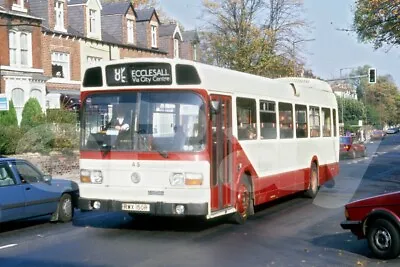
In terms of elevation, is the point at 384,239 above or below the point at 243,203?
below

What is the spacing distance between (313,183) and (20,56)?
23.2m

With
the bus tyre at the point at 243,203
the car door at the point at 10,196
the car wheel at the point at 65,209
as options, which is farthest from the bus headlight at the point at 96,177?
the bus tyre at the point at 243,203

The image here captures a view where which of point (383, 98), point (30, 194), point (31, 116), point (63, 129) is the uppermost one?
point (383, 98)

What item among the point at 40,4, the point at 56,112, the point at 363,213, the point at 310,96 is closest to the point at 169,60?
the point at 363,213

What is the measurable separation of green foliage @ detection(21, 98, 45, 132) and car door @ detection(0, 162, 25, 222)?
15457 millimetres

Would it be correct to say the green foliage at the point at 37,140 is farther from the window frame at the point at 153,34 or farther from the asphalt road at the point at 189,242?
the window frame at the point at 153,34

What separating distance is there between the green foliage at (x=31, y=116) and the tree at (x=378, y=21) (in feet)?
49.1

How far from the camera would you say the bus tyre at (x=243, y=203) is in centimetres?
1200

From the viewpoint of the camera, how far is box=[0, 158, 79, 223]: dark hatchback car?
12.0 m

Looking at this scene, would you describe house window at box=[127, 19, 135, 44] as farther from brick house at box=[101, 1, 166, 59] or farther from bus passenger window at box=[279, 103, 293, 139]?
bus passenger window at box=[279, 103, 293, 139]

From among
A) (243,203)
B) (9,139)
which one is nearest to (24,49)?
(9,139)

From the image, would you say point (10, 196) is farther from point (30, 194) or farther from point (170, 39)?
point (170, 39)

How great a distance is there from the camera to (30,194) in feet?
41.3

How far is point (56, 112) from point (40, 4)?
1307cm
